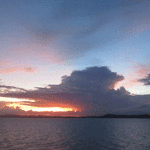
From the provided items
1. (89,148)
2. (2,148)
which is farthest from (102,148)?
(2,148)

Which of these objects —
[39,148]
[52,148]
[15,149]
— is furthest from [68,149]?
[15,149]

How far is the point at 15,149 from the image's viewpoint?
43688 mm

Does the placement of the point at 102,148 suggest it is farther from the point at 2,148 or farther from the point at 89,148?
the point at 2,148

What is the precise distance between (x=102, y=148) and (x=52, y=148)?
46.7 ft

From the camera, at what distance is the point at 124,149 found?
148ft

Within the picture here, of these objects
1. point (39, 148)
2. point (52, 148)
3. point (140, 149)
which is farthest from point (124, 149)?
point (39, 148)

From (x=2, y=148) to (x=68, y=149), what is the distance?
18.5 meters

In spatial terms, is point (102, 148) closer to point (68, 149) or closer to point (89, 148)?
point (89, 148)

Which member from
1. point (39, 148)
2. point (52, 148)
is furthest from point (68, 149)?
point (39, 148)

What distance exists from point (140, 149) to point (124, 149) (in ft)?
16.2

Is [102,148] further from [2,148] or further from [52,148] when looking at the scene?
[2,148]

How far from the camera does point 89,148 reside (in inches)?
1799

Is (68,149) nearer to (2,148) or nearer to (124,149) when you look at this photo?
(124,149)

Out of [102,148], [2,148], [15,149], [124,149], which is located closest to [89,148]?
[102,148]
